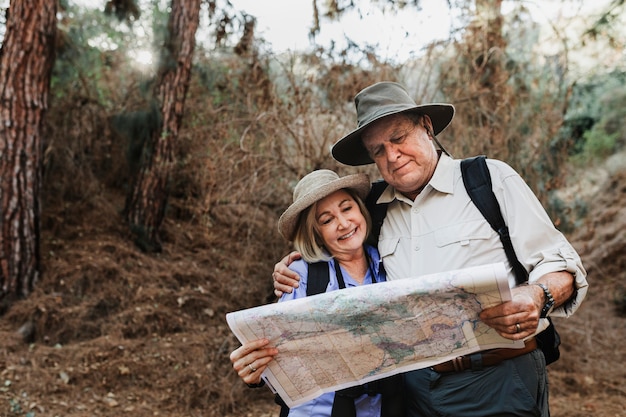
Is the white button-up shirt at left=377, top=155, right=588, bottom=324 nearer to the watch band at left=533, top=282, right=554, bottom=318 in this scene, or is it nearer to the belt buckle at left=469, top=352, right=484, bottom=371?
the watch band at left=533, top=282, right=554, bottom=318

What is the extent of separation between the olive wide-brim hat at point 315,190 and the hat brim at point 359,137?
191 mm

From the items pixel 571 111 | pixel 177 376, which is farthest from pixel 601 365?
pixel 571 111

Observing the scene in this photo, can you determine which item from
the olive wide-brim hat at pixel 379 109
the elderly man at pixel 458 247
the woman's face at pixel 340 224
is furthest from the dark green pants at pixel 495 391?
the olive wide-brim hat at pixel 379 109

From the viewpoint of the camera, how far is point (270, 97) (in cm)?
583

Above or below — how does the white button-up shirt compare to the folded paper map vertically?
above

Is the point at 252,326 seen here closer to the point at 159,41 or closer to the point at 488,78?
the point at 488,78

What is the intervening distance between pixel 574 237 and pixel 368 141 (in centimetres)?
783

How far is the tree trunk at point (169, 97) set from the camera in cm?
749

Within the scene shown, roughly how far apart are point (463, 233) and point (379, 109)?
0.75 metres

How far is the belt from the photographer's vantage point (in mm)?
2070

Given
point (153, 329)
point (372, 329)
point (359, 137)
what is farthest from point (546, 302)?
point (153, 329)

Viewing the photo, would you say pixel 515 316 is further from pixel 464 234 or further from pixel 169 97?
pixel 169 97

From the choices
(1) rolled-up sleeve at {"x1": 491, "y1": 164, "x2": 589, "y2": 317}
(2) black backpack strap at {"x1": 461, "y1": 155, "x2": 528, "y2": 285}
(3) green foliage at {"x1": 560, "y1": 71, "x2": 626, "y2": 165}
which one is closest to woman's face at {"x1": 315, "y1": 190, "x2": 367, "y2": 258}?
(2) black backpack strap at {"x1": 461, "y1": 155, "x2": 528, "y2": 285}

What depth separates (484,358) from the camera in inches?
81.7
